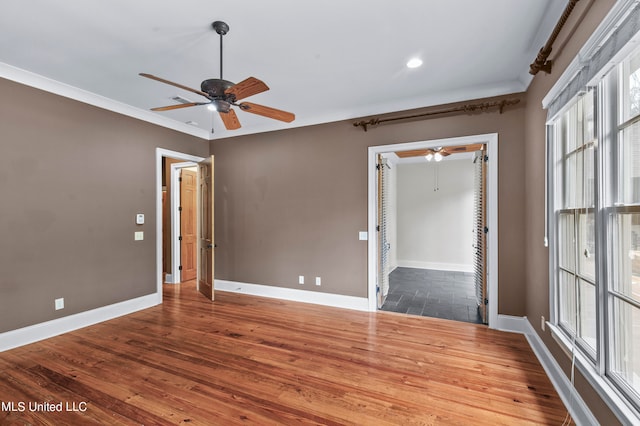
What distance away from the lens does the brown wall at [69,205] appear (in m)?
2.99

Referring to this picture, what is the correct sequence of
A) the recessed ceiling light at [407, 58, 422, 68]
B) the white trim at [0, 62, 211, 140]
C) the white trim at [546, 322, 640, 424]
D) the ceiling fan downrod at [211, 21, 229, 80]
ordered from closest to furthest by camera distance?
1. the white trim at [546, 322, 640, 424]
2. the ceiling fan downrod at [211, 21, 229, 80]
3. the recessed ceiling light at [407, 58, 422, 68]
4. the white trim at [0, 62, 211, 140]

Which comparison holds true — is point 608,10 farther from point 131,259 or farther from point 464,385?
point 131,259

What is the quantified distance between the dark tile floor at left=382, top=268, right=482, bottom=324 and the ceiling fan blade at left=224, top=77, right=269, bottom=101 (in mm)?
3319

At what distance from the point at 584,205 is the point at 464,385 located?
61.6 inches

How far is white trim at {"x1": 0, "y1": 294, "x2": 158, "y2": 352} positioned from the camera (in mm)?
2945

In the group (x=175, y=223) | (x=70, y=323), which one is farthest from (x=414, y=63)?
(x=175, y=223)

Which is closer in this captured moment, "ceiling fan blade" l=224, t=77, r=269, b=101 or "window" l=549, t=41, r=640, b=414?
"window" l=549, t=41, r=640, b=414

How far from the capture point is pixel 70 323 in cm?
338

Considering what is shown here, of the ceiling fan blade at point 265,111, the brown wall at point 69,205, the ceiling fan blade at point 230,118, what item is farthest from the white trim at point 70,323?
the ceiling fan blade at point 265,111

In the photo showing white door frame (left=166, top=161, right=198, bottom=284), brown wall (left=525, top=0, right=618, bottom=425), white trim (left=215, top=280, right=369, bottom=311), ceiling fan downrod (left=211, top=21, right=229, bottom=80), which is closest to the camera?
brown wall (left=525, top=0, right=618, bottom=425)

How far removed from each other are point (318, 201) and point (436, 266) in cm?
424

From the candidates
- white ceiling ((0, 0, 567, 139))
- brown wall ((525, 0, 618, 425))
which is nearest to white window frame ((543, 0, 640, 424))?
brown wall ((525, 0, 618, 425))

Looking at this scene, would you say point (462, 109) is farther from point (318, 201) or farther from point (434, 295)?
point (434, 295)

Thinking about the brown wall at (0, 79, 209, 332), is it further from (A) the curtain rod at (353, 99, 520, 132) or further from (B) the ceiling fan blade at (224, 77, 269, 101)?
(A) the curtain rod at (353, 99, 520, 132)
